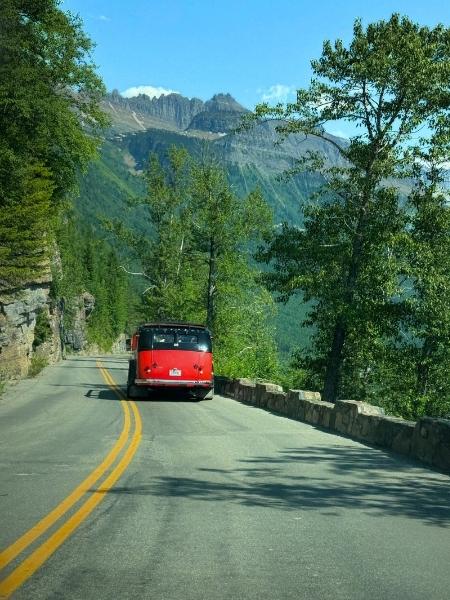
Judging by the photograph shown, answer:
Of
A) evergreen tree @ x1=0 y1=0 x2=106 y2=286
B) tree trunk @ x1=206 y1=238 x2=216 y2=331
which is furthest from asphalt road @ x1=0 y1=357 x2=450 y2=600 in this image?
tree trunk @ x1=206 y1=238 x2=216 y2=331

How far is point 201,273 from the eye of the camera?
49188 millimetres

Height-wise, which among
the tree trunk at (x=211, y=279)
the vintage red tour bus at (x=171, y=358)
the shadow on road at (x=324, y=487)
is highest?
the tree trunk at (x=211, y=279)

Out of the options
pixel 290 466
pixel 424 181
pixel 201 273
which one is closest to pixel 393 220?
pixel 424 181

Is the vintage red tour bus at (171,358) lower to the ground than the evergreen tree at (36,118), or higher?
lower

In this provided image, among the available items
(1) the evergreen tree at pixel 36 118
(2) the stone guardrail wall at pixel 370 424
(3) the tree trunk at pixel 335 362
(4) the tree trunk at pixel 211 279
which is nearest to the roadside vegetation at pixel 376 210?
(3) the tree trunk at pixel 335 362

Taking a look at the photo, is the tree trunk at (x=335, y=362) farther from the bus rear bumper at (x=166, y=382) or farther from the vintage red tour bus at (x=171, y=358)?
the bus rear bumper at (x=166, y=382)

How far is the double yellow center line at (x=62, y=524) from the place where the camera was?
16.8 feet

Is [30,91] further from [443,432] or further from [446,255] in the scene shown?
[443,432]

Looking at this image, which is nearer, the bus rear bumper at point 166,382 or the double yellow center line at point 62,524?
the double yellow center line at point 62,524

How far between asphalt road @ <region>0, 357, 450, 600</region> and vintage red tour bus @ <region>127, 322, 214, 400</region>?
9722 mm

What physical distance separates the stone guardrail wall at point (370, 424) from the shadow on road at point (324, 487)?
1.71 feet

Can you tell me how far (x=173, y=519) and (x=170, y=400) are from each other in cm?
1821

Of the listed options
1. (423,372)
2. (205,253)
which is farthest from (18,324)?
(423,372)

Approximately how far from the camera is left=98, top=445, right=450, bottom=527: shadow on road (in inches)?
306
